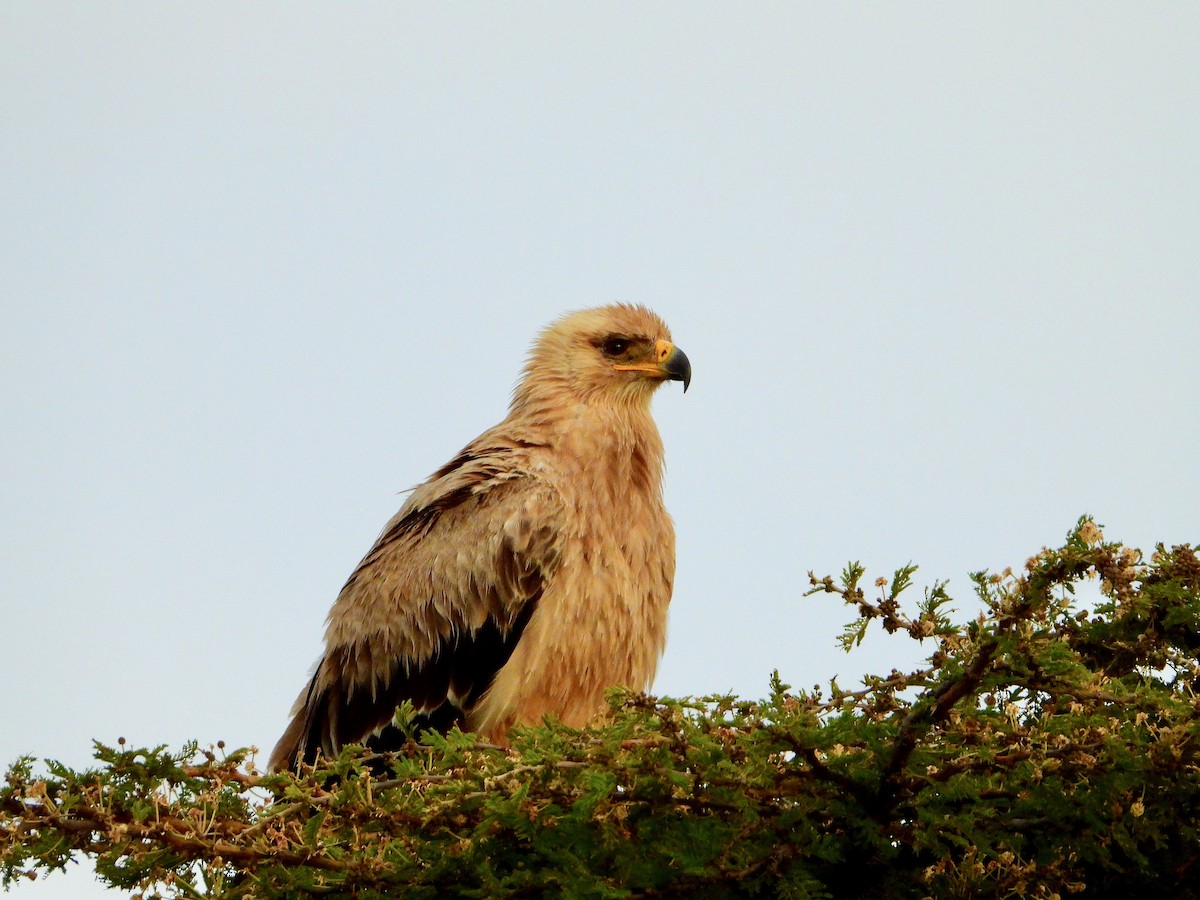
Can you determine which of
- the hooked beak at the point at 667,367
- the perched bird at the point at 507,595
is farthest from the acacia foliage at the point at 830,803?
the hooked beak at the point at 667,367

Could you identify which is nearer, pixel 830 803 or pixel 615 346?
pixel 830 803

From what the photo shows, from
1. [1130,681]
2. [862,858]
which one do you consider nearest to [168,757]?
[862,858]

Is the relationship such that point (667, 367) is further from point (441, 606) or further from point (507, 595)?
point (441, 606)

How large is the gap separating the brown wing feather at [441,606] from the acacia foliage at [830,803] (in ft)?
10.0

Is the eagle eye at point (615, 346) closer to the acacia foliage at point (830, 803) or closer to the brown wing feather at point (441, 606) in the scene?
the brown wing feather at point (441, 606)

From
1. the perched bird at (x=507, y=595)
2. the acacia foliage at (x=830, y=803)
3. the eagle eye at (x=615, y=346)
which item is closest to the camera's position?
the acacia foliage at (x=830, y=803)

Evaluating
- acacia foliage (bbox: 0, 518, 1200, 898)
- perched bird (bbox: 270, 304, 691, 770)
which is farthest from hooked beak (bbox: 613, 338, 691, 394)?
acacia foliage (bbox: 0, 518, 1200, 898)

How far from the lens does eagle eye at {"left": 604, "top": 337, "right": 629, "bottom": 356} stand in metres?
8.38

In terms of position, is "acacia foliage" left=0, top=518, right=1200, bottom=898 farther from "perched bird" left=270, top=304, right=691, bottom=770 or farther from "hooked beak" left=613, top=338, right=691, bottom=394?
"hooked beak" left=613, top=338, right=691, bottom=394

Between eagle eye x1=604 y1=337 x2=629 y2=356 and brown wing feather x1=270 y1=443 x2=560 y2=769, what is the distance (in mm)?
1201

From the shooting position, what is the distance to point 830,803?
3467mm

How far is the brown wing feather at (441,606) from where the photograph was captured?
6934 millimetres

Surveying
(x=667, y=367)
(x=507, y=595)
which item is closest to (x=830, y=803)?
(x=507, y=595)

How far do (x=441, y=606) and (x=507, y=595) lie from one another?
395mm
